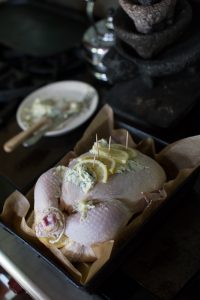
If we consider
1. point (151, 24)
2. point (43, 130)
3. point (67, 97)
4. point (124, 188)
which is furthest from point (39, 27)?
point (124, 188)

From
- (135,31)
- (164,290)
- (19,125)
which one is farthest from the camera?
(19,125)

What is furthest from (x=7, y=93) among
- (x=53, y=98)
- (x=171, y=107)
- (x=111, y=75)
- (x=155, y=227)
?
(x=155, y=227)

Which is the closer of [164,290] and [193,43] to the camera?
[164,290]

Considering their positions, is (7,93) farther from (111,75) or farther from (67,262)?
(67,262)

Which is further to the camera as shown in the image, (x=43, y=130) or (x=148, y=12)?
(x=43, y=130)

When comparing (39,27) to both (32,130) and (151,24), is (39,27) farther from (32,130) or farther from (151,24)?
(151,24)

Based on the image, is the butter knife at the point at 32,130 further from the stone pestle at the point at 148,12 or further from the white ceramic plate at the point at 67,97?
the stone pestle at the point at 148,12

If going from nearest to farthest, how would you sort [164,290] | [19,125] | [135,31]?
[164,290]
[135,31]
[19,125]
